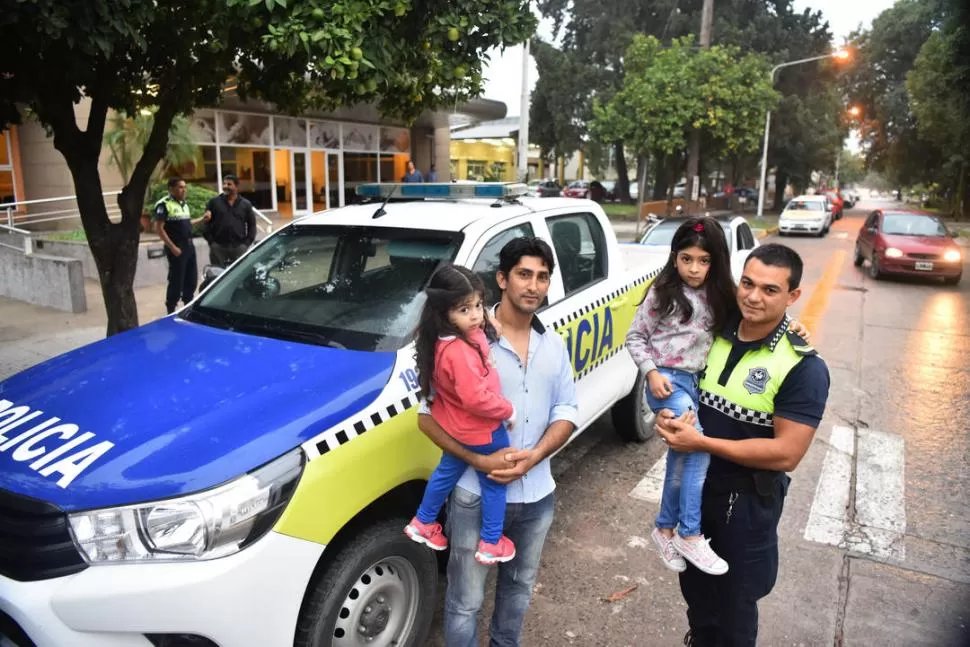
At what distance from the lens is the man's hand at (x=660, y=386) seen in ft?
8.68

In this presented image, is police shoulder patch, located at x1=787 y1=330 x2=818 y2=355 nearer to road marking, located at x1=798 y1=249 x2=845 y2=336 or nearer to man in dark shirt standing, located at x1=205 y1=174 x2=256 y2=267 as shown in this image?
road marking, located at x1=798 y1=249 x2=845 y2=336

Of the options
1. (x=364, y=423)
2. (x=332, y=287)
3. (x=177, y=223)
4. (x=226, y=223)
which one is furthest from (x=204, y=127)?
(x=364, y=423)

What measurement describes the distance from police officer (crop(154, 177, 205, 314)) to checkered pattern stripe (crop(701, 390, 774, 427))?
766cm

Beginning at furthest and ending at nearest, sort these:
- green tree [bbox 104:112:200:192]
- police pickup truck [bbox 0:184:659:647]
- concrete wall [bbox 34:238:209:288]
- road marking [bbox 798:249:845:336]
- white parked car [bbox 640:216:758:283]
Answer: green tree [bbox 104:112:200:192], concrete wall [bbox 34:238:209:288], road marking [bbox 798:249:845:336], white parked car [bbox 640:216:758:283], police pickup truck [bbox 0:184:659:647]

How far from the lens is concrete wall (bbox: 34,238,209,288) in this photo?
1098 cm

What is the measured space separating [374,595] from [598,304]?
2.31m

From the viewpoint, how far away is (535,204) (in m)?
4.19

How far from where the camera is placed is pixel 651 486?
4.62 meters

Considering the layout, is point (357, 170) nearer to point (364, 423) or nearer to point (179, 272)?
point (179, 272)

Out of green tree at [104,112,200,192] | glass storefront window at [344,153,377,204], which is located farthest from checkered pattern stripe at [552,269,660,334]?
glass storefront window at [344,153,377,204]

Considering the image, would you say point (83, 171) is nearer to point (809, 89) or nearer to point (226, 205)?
point (226, 205)

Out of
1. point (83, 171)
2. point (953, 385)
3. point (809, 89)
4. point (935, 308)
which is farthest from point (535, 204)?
point (809, 89)


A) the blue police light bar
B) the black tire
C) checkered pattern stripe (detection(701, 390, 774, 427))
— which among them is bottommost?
the black tire

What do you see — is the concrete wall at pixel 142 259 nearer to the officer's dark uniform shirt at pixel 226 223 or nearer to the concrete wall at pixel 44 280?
the concrete wall at pixel 44 280
